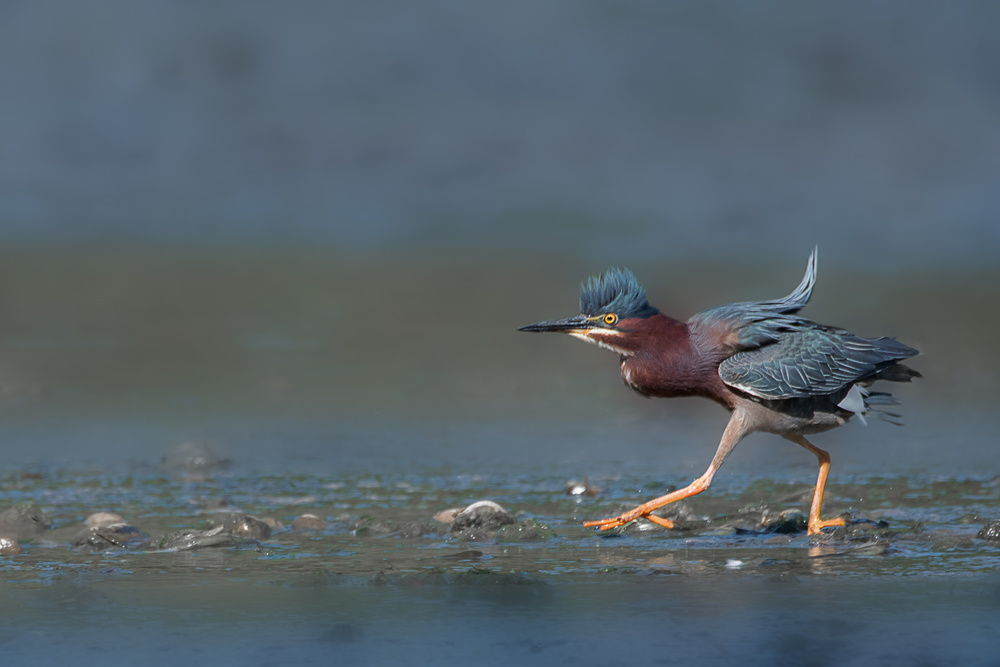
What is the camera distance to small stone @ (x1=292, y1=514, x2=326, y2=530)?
23.4 ft

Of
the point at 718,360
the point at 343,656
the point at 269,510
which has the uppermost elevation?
the point at 718,360

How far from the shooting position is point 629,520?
6.93m

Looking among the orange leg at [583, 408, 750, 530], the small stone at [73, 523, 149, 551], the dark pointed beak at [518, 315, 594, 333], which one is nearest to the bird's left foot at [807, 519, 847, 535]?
the orange leg at [583, 408, 750, 530]

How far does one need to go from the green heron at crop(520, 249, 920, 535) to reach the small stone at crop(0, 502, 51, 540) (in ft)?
9.00

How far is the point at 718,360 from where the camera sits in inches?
283

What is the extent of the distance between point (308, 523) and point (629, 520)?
166cm

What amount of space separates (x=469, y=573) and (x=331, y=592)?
1.95 ft

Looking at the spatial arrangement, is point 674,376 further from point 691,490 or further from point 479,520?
point 479,520

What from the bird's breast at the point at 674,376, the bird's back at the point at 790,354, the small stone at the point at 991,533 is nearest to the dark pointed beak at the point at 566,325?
the bird's breast at the point at 674,376

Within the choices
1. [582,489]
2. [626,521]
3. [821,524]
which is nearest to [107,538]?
[626,521]

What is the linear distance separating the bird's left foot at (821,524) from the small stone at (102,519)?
360 centimetres

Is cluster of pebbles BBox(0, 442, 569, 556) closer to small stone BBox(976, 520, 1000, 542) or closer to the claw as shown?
the claw

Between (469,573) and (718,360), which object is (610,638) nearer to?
(469,573)

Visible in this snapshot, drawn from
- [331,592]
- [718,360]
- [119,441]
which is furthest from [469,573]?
[119,441]
